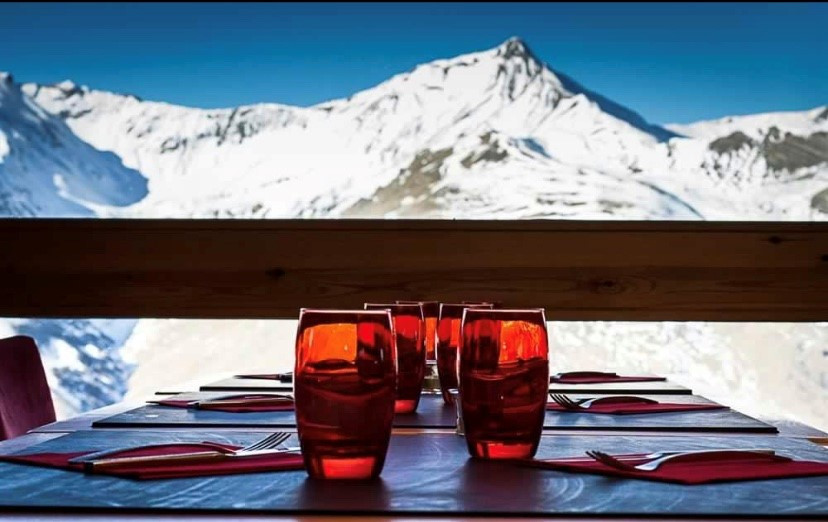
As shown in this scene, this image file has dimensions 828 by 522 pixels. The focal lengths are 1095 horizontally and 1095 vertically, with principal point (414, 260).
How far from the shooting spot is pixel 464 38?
9.62 feet

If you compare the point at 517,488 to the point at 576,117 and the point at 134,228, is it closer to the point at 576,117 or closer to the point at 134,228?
the point at 134,228

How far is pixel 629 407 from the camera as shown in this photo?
1.26 m

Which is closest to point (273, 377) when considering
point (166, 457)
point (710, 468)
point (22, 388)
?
point (22, 388)

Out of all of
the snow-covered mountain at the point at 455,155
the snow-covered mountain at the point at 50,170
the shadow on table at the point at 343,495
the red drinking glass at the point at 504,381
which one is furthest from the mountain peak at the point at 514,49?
the shadow on table at the point at 343,495

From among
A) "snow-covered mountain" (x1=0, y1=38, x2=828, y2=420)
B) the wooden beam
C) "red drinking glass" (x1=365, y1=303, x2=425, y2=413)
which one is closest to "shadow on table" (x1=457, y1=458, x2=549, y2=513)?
"red drinking glass" (x1=365, y1=303, x2=425, y2=413)

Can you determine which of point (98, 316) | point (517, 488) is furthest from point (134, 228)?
point (517, 488)

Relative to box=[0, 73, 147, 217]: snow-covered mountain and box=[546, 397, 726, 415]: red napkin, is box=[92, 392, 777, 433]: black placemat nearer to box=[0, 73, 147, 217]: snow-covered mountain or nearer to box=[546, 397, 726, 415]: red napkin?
box=[546, 397, 726, 415]: red napkin

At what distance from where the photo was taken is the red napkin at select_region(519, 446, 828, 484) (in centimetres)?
76

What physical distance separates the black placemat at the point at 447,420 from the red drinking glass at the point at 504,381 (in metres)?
0.23

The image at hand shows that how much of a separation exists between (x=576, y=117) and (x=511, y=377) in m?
2.26

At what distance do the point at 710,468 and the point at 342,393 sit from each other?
0.89 feet

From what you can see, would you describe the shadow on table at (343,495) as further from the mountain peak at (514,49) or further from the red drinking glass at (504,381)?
the mountain peak at (514,49)

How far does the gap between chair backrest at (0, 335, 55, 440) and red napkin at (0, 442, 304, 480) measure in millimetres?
672

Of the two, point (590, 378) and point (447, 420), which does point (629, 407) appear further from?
point (590, 378)
